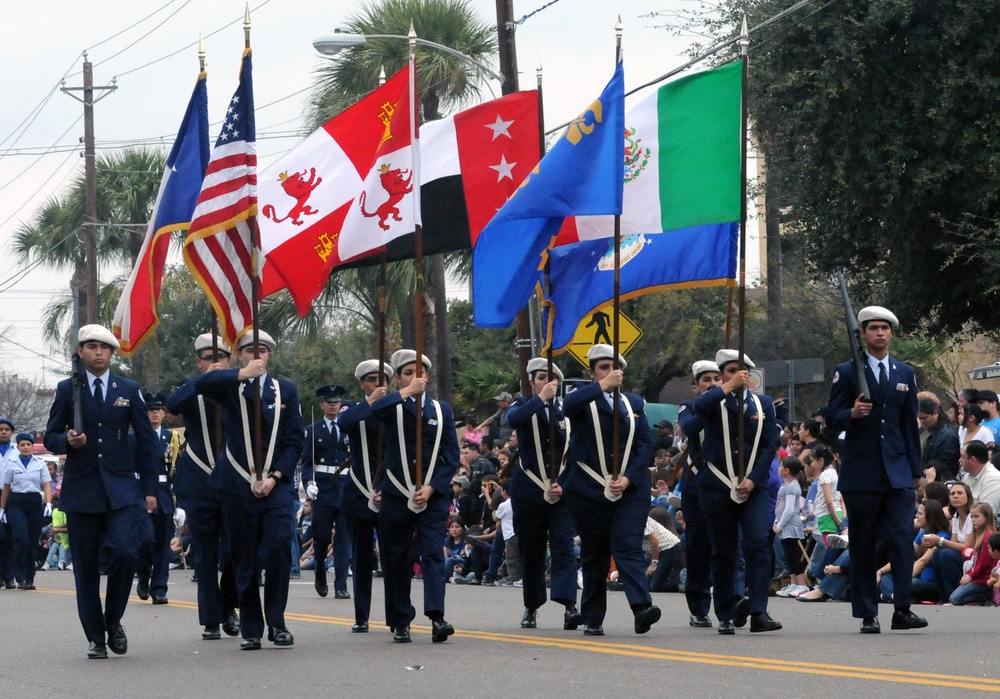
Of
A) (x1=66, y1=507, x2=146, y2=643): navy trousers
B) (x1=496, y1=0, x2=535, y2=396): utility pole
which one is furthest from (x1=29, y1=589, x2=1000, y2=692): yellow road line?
(x1=496, y1=0, x2=535, y2=396): utility pole

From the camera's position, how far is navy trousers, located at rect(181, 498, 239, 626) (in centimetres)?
1195

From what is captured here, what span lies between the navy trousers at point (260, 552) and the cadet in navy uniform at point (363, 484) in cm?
94

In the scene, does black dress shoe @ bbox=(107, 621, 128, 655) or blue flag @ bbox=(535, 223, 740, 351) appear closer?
black dress shoe @ bbox=(107, 621, 128, 655)

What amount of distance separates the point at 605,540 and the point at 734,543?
2.97 feet

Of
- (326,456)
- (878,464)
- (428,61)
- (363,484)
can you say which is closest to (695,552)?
(878,464)

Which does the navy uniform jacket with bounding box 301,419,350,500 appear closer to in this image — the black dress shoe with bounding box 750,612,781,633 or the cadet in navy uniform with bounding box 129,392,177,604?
the cadet in navy uniform with bounding box 129,392,177,604

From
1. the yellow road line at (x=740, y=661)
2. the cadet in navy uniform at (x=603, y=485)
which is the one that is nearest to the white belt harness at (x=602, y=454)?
the cadet in navy uniform at (x=603, y=485)

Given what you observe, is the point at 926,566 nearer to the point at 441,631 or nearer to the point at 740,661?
the point at 441,631

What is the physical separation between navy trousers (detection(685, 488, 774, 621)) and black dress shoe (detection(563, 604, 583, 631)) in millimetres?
1076

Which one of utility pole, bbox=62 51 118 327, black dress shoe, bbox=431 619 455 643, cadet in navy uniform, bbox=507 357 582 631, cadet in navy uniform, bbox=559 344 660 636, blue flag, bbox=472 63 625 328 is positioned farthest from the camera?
utility pole, bbox=62 51 118 327

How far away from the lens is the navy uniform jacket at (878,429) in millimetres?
11211

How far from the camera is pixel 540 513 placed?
12.6 metres

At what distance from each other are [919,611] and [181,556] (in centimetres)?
1584

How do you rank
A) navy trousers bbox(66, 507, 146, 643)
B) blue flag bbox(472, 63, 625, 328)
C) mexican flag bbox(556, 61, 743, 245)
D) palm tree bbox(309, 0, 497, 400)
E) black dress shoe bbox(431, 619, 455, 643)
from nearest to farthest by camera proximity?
navy trousers bbox(66, 507, 146, 643), black dress shoe bbox(431, 619, 455, 643), blue flag bbox(472, 63, 625, 328), mexican flag bbox(556, 61, 743, 245), palm tree bbox(309, 0, 497, 400)
